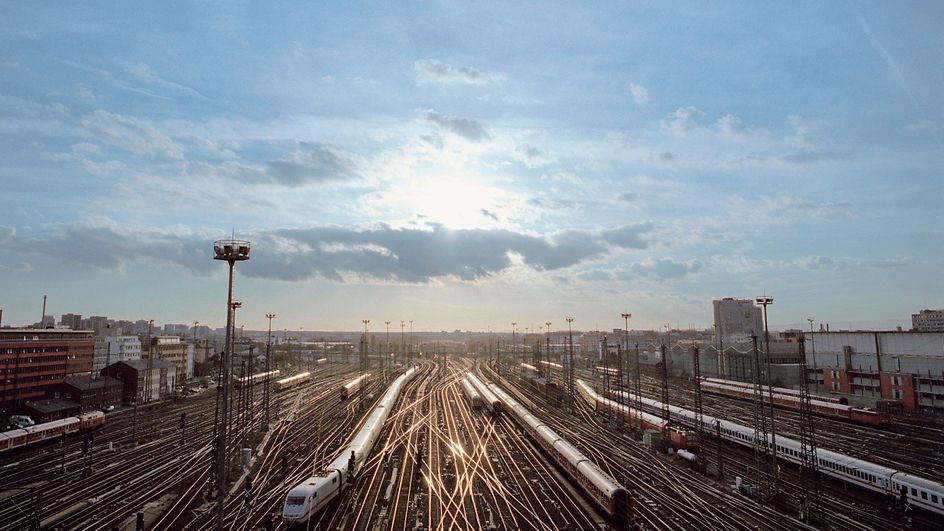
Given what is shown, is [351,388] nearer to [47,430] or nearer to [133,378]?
[133,378]

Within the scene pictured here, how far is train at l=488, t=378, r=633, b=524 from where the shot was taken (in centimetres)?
2561

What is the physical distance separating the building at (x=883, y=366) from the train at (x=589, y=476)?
157ft

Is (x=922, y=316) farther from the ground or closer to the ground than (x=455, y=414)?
farther from the ground

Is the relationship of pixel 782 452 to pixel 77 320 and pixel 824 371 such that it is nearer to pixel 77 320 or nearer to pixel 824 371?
pixel 824 371

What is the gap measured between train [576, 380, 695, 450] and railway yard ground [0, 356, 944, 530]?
50.6 inches

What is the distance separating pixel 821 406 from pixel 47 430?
78.3 metres

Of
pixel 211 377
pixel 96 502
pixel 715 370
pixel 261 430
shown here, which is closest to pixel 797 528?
pixel 96 502

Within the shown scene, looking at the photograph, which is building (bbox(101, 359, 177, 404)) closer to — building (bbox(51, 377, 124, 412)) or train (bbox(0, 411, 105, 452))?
building (bbox(51, 377, 124, 412))

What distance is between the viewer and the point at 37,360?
63094mm

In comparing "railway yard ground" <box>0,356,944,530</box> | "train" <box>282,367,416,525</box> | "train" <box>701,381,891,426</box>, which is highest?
"train" <box>282,367,416,525</box>

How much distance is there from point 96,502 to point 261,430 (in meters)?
21.3

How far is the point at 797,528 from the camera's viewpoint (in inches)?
1011

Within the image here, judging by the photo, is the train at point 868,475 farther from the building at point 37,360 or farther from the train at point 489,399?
the building at point 37,360

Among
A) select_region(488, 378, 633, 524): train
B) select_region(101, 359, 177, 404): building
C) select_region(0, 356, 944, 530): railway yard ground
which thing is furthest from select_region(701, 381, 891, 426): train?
select_region(101, 359, 177, 404): building
